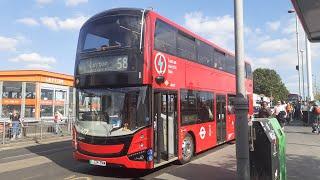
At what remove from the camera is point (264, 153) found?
8055 millimetres

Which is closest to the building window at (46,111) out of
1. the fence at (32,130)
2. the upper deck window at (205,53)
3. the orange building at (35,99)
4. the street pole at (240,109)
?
the orange building at (35,99)

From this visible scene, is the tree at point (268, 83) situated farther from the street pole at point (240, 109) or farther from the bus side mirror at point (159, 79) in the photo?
the street pole at point (240, 109)

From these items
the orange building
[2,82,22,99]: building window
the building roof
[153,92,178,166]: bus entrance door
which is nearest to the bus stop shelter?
[153,92,178,166]: bus entrance door

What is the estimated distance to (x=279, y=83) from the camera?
10794 centimetres

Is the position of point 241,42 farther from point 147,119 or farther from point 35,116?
point 35,116

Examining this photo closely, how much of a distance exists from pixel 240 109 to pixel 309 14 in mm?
2246

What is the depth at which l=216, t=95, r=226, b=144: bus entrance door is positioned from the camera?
1625 centimetres

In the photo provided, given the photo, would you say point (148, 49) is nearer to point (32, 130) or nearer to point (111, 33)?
point (111, 33)

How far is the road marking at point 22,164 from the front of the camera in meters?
12.2

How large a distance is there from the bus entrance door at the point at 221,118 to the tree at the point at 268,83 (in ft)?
296

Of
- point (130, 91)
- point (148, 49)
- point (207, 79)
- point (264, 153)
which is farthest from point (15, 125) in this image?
point (264, 153)

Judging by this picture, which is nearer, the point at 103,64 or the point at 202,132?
the point at 103,64

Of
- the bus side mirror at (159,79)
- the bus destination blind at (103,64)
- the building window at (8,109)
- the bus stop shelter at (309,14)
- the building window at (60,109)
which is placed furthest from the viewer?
the building window at (60,109)

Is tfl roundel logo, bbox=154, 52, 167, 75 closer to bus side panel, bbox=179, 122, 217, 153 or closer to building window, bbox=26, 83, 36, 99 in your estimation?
bus side panel, bbox=179, 122, 217, 153
